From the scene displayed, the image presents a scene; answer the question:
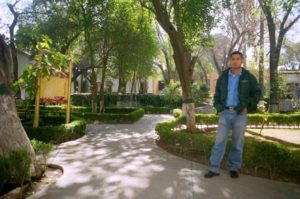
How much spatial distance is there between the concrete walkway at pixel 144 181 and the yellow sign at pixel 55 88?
300cm

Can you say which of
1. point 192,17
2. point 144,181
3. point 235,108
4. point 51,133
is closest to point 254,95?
point 235,108

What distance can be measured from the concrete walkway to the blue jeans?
24cm

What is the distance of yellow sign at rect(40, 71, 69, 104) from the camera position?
10742mm

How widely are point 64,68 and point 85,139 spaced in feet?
8.57

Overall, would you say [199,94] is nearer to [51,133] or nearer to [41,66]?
[51,133]

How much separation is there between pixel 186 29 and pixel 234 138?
912cm

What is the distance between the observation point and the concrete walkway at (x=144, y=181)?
5.15 metres

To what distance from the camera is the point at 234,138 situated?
6129mm

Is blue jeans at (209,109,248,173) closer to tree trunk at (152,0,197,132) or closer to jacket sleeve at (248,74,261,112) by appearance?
jacket sleeve at (248,74,261,112)

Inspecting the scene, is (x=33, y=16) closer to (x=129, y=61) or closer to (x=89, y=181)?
(x=129, y=61)

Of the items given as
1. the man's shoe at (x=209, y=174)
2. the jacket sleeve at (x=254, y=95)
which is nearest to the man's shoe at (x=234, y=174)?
the man's shoe at (x=209, y=174)

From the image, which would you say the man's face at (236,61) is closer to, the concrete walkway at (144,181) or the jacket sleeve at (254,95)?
the jacket sleeve at (254,95)

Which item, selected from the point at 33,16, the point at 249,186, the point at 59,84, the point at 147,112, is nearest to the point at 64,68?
the point at 59,84

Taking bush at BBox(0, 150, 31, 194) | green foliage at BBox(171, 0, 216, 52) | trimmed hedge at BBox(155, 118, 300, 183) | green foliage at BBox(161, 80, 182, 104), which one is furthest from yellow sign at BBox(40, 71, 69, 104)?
green foliage at BBox(161, 80, 182, 104)
